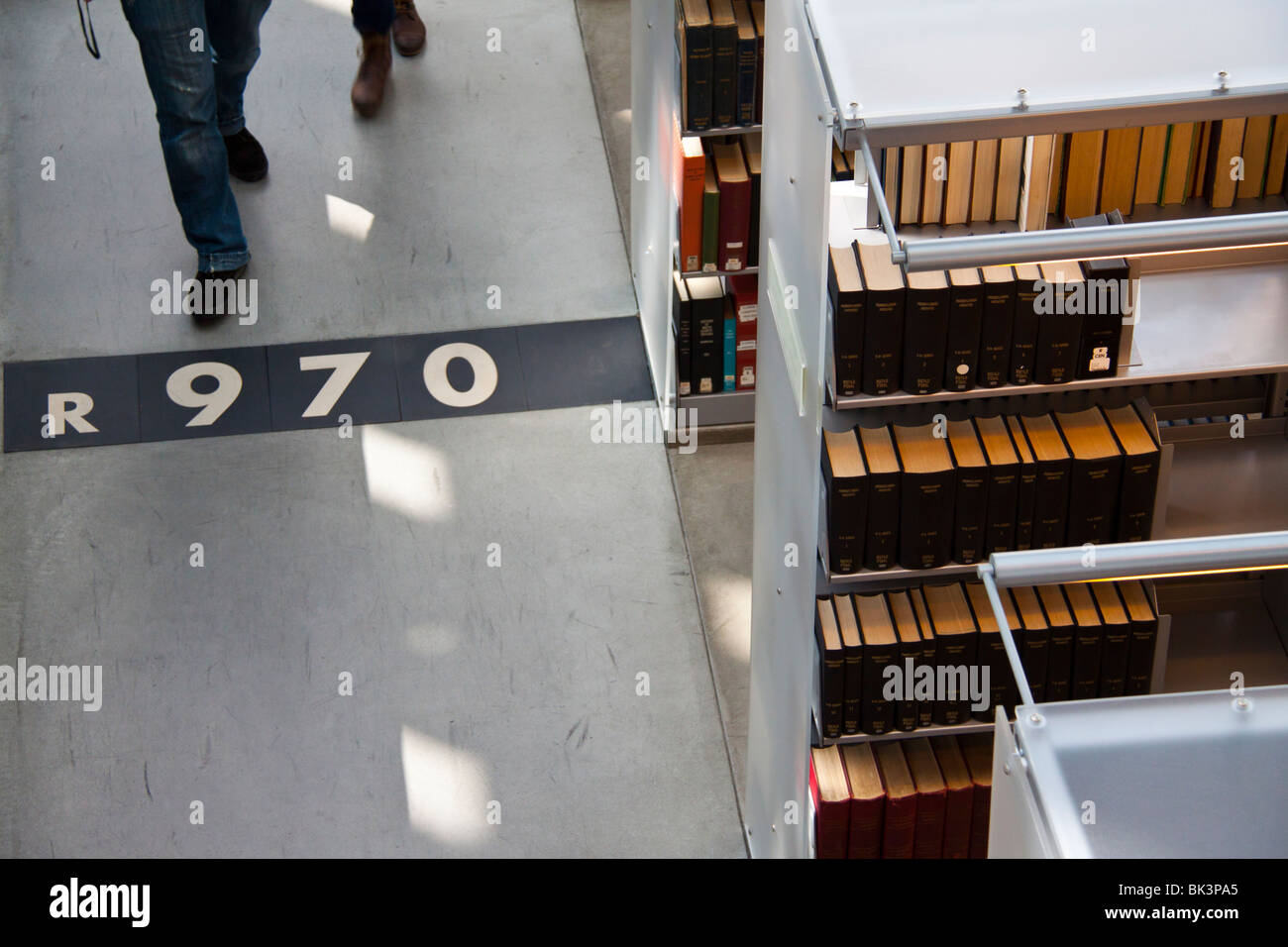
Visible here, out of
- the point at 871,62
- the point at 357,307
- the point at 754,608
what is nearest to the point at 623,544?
the point at 754,608

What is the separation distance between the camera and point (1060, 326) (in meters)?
3.22

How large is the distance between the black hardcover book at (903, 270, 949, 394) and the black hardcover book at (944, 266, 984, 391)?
1 centimetres

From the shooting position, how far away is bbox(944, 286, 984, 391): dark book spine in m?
3.24

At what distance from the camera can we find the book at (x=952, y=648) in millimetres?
3520

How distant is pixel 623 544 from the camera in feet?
17.7

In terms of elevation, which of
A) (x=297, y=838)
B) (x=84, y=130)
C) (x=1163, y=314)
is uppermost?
(x=84, y=130)

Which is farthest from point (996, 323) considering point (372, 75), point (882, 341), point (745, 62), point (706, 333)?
point (372, 75)

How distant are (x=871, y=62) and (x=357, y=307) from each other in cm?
373

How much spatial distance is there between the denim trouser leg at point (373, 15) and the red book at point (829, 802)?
475 centimetres

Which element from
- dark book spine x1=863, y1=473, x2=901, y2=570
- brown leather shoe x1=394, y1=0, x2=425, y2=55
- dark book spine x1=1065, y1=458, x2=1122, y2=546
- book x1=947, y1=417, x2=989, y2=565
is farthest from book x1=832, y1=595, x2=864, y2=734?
brown leather shoe x1=394, y1=0, x2=425, y2=55

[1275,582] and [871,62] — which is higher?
[871,62]

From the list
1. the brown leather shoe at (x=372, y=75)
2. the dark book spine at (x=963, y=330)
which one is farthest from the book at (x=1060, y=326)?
the brown leather shoe at (x=372, y=75)
